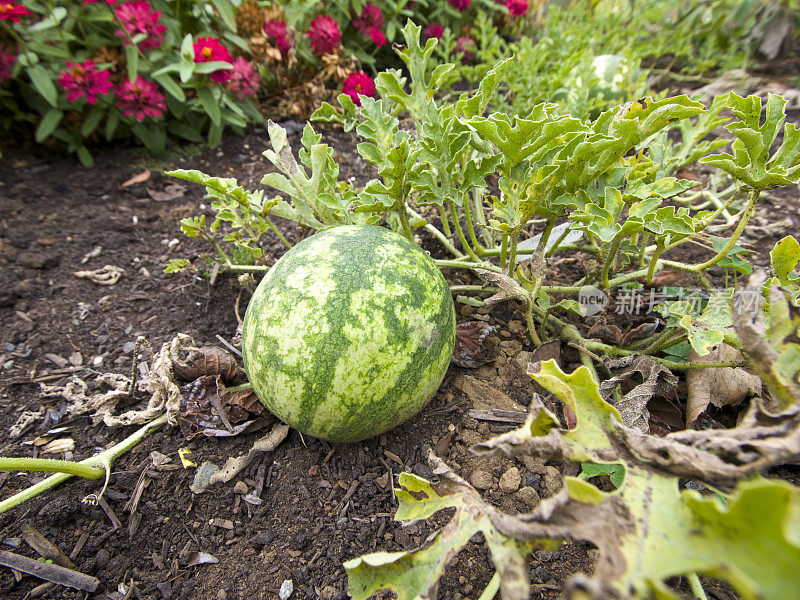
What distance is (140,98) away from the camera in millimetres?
3102

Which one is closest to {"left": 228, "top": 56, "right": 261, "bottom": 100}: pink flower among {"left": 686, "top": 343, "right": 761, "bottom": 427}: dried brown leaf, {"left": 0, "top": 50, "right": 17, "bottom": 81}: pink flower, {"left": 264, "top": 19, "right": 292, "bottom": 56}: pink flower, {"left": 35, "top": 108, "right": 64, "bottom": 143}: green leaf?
{"left": 264, "top": 19, "right": 292, "bottom": 56}: pink flower

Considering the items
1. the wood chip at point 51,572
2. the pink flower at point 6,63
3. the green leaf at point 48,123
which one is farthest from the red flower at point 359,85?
the wood chip at point 51,572

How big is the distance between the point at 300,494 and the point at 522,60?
3371 millimetres

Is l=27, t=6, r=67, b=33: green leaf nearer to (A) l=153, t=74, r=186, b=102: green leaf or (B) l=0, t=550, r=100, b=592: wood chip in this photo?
(A) l=153, t=74, r=186, b=102: green leaf

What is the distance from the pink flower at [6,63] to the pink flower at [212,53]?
47.4 inches

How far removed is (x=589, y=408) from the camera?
1.24 m

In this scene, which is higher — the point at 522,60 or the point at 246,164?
the point at 522,60

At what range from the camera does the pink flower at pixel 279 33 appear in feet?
11.9

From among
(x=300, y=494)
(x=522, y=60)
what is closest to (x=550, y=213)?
(x=300, y=494)

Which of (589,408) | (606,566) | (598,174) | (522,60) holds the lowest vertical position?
(606,566)

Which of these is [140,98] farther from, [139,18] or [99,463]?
[99,463]

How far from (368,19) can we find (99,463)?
12.7 ft

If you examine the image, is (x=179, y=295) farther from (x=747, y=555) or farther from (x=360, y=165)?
(x=747, y=555)

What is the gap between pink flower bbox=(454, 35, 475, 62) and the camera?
13.6 feet
